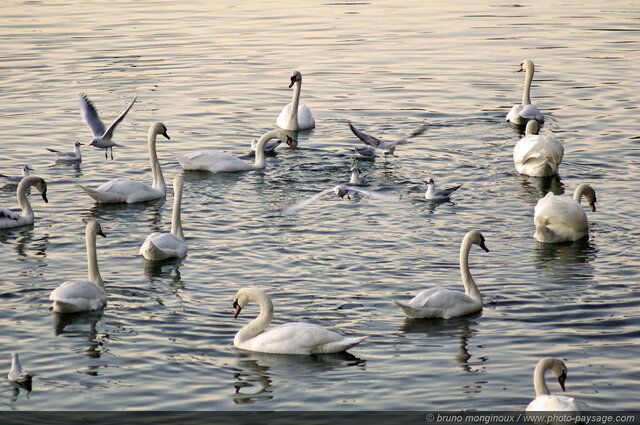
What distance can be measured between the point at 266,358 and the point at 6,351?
112 inches

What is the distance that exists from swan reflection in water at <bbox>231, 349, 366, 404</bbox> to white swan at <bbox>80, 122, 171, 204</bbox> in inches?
263

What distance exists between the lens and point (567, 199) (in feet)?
54.1

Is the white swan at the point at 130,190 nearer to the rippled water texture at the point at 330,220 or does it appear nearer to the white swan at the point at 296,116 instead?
the rippled water texture at the point at 330,220

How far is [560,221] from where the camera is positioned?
1605 cm

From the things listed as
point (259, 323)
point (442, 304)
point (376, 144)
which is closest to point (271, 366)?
point (259, 323)

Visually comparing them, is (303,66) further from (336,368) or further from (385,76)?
(336,368)

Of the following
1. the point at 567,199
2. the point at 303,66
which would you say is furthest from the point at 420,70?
the point at 567,199

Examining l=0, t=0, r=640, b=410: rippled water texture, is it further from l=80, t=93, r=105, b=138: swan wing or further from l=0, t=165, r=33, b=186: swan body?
l=80, t=93, r=105, b=138: swan wing

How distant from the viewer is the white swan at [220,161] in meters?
20.2

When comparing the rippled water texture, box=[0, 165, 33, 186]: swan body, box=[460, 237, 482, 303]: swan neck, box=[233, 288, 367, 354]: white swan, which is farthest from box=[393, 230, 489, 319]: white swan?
box=[0, 165, 33, 186]: swan body

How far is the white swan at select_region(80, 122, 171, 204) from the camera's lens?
18.2 metres

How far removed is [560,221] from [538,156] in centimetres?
370

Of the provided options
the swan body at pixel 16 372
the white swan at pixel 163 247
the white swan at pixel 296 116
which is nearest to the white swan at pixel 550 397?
the swan body at pixel 16 372

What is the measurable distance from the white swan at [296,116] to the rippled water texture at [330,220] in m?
0.31
